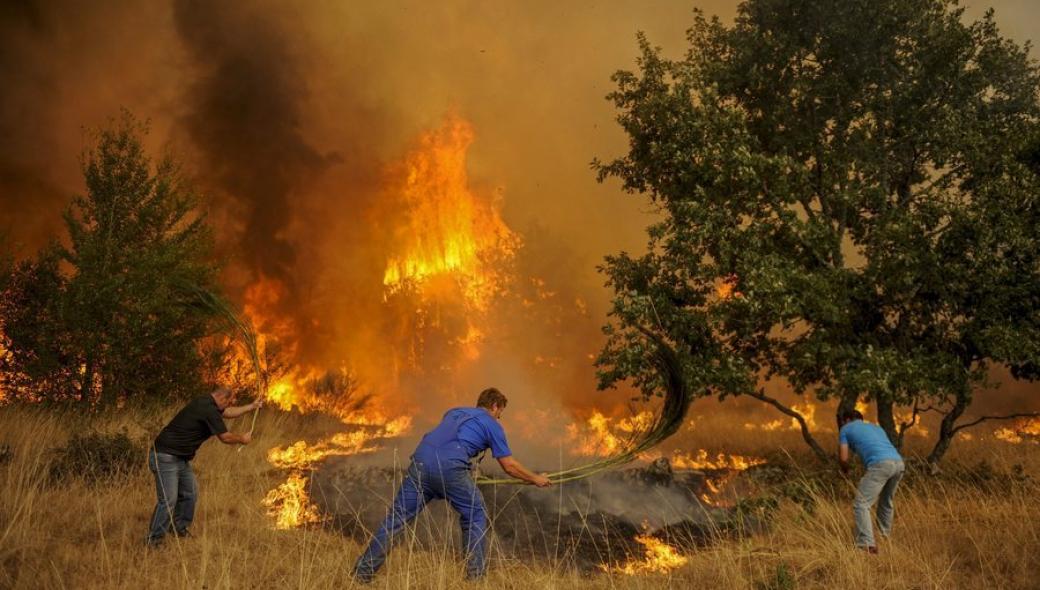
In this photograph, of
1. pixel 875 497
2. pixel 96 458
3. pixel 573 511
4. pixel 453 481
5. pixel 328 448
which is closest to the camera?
pixel 453 481

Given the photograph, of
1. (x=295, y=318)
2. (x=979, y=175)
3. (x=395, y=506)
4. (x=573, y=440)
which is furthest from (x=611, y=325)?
(x=295, y=318)

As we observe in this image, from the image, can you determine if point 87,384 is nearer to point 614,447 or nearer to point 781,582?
point 614,447

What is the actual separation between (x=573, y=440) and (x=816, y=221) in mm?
14540

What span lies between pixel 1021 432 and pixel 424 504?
28641 millimetres

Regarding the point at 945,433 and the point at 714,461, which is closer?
the point at 945,433

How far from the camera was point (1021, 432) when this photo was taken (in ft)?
80.6

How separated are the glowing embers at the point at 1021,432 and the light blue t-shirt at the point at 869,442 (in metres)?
17.8

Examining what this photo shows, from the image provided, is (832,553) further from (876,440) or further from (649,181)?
(649,181)

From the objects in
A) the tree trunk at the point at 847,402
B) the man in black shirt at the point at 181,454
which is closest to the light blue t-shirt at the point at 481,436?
the man in black shirt at the point at 181,454

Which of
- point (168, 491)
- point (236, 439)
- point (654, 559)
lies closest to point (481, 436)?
point (236, 439)

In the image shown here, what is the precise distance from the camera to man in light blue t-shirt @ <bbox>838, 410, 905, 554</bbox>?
7.90 meters

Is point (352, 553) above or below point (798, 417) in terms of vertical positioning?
below

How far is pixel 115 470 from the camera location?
11648 millimetres

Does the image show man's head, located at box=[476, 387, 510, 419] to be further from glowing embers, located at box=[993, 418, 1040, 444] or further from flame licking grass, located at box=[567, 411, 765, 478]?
glowing embers, located at box=[993, 418, 1040, 444]
